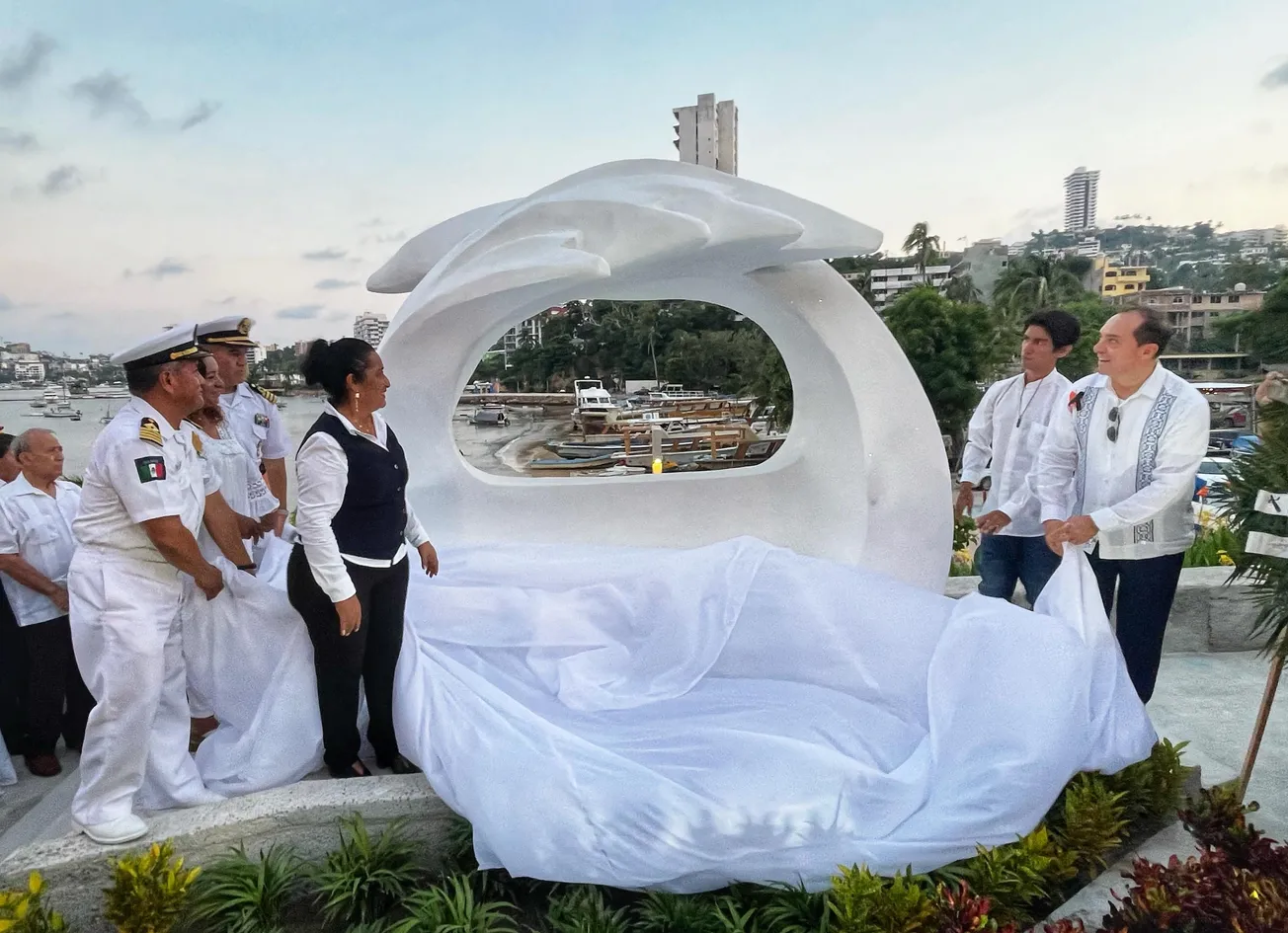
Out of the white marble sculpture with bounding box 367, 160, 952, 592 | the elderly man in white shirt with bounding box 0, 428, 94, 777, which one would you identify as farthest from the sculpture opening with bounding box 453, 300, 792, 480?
the elderly man in white shirt with bounding box 0, 428, 94, 777

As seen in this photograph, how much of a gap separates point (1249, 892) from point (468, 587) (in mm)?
2340

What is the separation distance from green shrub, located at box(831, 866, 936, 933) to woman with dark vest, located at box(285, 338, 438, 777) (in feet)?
4.49

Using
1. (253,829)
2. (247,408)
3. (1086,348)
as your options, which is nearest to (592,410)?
(1086,348)

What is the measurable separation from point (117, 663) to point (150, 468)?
50 centimetres

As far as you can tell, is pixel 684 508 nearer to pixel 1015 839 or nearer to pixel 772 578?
pixel 772 578

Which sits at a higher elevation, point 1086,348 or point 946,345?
point 1086,348

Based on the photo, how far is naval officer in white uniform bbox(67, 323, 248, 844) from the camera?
2.05 meters

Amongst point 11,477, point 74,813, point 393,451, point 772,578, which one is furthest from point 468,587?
point 11,477

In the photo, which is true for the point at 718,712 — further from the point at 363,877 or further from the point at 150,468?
the point at 150,468

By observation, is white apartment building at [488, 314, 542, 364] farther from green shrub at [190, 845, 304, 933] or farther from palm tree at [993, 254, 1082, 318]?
green shrub at [190, 845, 304, 933]

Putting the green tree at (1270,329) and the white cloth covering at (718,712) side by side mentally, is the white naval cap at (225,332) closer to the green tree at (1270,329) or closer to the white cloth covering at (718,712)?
the white cloth covering at (718,712)

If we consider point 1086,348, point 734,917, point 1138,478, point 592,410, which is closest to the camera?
point 734,917

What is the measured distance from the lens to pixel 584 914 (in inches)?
73.2

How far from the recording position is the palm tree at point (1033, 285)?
1265 inches
